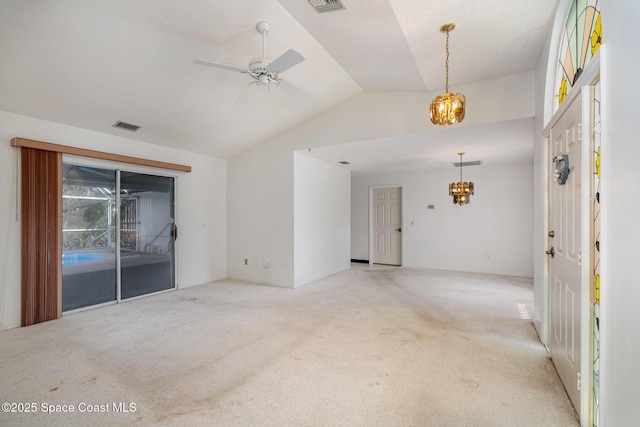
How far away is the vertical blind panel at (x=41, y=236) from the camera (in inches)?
135

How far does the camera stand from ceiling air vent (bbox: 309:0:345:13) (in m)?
2.49

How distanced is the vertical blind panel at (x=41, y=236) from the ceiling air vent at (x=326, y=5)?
367cm

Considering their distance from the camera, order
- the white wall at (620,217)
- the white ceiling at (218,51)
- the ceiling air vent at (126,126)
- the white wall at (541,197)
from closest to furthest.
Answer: the white wall at (620,217) < the white ceiling at (218,51) < the white wall at (541,197) < the ceiling air vent at (126,126)

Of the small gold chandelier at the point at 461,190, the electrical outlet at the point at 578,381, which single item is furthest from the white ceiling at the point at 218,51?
the electrical outlet at the point at 578,381

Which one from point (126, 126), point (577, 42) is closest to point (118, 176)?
point (126, 126)

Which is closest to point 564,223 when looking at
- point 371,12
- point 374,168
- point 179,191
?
point 371,12

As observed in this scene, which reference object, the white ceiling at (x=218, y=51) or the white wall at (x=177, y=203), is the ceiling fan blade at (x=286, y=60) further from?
the white wall at (x=177, y=203)

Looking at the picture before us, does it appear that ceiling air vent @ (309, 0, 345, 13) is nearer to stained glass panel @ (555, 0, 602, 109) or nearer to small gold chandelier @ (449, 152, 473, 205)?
stained glass panel @ (555, 0, 602, 109)

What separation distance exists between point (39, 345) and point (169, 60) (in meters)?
3.24

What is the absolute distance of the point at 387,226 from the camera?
7746mm

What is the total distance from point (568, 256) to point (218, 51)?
3.76 m

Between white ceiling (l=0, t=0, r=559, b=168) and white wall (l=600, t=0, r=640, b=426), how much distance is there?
1447mm

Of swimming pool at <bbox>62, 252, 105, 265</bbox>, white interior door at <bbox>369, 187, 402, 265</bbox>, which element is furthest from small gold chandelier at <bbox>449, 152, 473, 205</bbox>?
swimming pool at <bbox>62, 252, 105, 265</bbox>

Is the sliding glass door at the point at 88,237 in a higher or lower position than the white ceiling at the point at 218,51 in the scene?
lower
